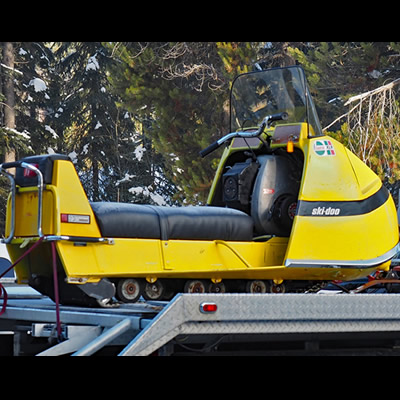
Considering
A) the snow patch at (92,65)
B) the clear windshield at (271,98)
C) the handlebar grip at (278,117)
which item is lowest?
the handlebar grip at (278,117)

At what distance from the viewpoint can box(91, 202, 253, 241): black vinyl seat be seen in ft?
18.4

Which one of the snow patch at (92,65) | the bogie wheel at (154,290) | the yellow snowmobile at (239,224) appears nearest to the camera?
the yellow snowmobile at (239,224)

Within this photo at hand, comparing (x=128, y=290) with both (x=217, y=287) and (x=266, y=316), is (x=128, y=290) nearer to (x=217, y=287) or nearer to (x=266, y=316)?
(x=217, y=287)

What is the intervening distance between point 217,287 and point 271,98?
1.82 meters

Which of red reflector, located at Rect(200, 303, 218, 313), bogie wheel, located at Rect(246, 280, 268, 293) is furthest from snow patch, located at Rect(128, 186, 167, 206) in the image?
red reflector, located at Rect(200, 303, 218, 313)

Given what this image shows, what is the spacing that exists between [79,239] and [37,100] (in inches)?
931

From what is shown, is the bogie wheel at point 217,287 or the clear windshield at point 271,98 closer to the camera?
the bogie wheel at point 217,287

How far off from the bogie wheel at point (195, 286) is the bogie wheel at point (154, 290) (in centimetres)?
19

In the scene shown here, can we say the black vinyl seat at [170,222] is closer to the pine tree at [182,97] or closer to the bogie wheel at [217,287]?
the bogie wheel at [217,287]

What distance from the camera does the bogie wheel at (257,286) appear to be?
20.9 feet

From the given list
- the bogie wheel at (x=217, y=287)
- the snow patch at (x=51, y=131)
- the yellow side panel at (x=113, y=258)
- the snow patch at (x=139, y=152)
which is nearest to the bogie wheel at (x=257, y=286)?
the bogie wheel at (x=217, y=287)

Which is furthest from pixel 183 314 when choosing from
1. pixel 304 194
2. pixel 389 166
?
pixel 389 166

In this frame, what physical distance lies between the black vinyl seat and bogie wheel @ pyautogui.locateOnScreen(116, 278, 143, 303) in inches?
13.4

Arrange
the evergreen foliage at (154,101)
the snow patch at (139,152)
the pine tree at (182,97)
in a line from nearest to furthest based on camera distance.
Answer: the evergreen foliage at (154,101) → the pine tree at (182,97) → the snow patch at (139,152)
